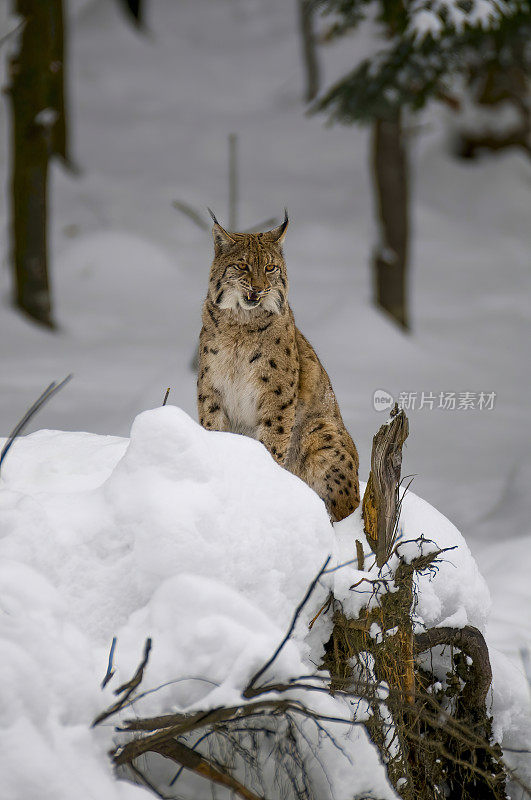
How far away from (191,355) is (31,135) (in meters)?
3.32

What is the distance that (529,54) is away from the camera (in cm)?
1370

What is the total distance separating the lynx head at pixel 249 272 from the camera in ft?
13.2

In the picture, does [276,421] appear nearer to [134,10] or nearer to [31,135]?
[31,135]

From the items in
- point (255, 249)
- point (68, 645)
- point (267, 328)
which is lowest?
point (68, 645)

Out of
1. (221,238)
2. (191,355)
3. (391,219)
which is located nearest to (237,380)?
(221,238)

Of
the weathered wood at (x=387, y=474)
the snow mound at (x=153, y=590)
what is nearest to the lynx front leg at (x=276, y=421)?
the weathered wood at (x=387, y=474)

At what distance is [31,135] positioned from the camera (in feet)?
35.4

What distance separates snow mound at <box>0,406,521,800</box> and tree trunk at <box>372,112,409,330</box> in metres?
8.94

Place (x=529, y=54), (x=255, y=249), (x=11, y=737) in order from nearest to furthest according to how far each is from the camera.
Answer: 1. (x=11, y=737)
2. (x=255, y=249)
3. (x=529, y=54)

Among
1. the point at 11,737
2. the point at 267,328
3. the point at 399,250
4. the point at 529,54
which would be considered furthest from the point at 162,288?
the point at 11,737

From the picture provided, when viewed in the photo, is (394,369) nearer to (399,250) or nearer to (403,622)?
(399,250)

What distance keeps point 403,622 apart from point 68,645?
1.59 m

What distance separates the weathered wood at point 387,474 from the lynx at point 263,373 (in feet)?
1.40

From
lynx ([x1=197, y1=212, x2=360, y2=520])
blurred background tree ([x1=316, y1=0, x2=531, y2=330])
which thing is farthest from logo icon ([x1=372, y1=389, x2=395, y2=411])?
blurred background tree ([x1=316, y1=0, x2=531, y2=330])
